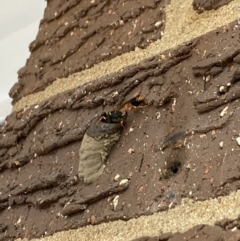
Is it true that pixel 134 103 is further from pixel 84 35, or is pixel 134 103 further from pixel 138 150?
pixel 84 35

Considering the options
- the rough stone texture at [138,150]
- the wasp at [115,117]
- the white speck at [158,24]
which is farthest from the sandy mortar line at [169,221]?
the white speck at [158,24]

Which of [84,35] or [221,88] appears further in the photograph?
[84,35]

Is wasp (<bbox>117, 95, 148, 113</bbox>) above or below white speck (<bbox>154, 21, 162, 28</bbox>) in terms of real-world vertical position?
below

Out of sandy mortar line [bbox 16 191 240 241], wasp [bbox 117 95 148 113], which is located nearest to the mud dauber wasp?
wasp [bbox 117 95 148 113]

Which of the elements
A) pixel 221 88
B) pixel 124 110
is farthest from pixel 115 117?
pixel 221 88

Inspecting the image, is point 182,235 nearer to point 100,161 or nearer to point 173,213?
point 173,213

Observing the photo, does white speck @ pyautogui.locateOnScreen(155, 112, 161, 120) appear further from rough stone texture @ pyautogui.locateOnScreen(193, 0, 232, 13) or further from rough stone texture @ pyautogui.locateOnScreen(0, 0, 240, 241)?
rough stone texture @ pyautogui.locateOnScreen(193, 0, 232, 13)
